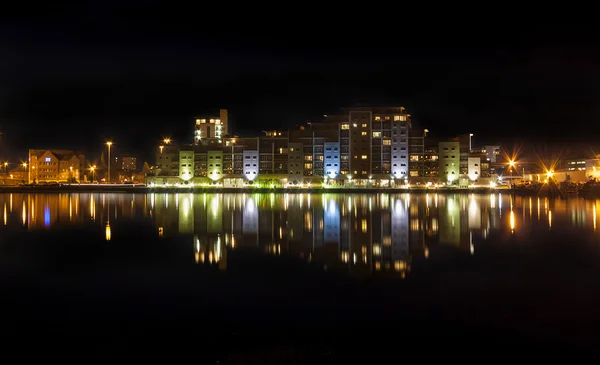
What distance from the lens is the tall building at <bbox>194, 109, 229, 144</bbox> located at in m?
68.2

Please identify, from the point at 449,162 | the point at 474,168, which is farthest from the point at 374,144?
the point at 474,168

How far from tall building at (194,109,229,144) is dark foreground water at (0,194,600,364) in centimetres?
5682

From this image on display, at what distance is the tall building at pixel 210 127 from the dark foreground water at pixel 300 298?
5682cm

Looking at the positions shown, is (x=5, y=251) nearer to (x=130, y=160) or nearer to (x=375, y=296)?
(x=375, y=296)

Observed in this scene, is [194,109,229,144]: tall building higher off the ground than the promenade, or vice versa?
[194,109,229,144]: tall building

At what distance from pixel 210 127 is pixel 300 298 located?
64.6 m

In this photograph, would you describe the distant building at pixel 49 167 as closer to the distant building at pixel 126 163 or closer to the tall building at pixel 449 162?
the distant building at pixel 126 163

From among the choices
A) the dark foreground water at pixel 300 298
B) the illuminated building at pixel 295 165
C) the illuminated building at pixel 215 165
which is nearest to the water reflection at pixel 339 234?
the dark foreground water at pixel 300 298

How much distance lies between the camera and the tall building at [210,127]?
224 feet

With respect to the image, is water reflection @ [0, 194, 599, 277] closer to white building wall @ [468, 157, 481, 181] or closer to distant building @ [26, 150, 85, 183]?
white building wall @ [468, 157, 481, 181]

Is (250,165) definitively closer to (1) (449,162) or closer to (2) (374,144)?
(2) (374,144)

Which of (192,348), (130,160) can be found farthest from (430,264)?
(130,160)

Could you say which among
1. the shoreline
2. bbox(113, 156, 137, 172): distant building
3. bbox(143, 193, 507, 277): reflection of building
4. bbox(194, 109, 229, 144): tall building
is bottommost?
bbox(143, 193, 507, 277): reflection of building

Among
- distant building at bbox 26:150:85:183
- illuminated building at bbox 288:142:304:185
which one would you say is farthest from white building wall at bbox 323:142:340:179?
distant building at bbox 26:150:85:183
